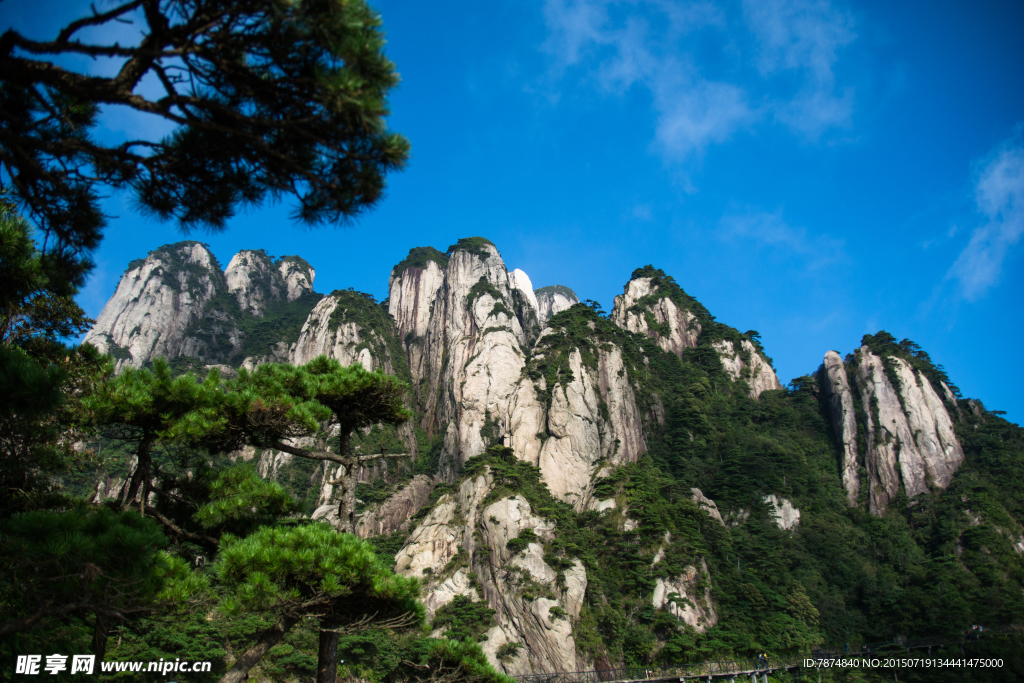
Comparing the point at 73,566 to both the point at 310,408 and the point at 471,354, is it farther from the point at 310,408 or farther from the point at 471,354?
the point at 471,354

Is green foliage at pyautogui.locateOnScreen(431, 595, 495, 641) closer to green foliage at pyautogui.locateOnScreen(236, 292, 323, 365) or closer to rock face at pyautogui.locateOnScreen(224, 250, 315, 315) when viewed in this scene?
green foliage at pyautogui.locateOnScreen(236, 292, 323, 365)

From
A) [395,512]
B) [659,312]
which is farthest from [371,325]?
[659,312]

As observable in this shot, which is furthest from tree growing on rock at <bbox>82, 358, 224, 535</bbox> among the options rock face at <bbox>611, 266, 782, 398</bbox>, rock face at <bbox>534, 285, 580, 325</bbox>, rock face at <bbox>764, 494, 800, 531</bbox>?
rock face at <bbox>534, 285, 580, 325</bbox>

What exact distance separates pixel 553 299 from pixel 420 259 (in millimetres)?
38452

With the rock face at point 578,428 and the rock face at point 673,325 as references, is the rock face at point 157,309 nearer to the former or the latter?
the rock face at point 578,428

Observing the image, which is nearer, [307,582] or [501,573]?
[307,582]

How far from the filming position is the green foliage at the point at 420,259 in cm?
7669

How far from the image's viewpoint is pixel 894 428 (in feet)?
164

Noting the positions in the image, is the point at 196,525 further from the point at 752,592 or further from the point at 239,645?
the point at 752,592

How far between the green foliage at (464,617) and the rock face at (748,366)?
42.0 m

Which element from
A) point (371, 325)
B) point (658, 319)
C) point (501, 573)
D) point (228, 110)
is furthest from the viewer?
point (371, 325)

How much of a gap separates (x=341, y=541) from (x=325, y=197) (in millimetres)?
3337

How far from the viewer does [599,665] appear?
2764 cm

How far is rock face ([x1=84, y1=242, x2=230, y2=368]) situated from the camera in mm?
74875
